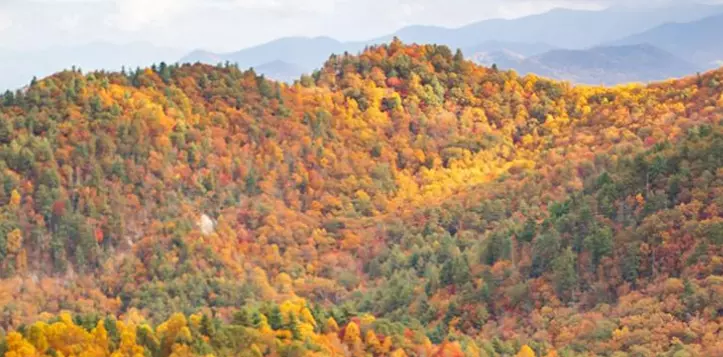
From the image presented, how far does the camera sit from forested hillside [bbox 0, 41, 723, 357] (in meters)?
83.7

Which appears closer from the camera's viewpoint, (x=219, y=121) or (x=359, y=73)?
(x=219, y=121)

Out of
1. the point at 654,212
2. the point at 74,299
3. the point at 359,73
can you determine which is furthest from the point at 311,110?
the point at 654,212

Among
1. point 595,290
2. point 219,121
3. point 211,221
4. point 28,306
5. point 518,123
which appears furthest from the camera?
point 518,123

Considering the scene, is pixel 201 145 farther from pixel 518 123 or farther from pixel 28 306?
pixel 518 123

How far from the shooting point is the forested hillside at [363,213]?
83.7 metres

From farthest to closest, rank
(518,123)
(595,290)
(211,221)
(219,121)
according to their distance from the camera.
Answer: (518,123)
(219,121)
(211,221)
(595,290)

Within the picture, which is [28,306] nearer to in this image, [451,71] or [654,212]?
[654,212]

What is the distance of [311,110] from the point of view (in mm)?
156625

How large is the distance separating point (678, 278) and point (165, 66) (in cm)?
8817

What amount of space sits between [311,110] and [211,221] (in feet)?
99.9

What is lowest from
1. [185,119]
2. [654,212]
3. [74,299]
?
[74,299]

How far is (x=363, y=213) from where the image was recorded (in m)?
146

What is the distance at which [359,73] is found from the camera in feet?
556

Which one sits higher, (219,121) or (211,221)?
(219,121)
